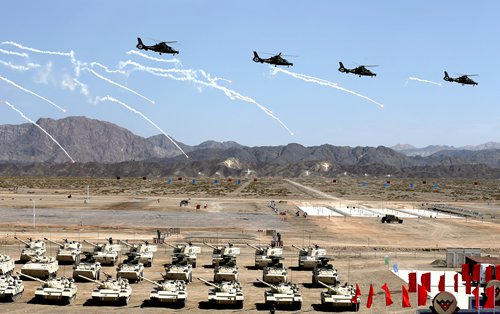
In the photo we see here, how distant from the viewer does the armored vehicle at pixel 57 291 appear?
1378 inches

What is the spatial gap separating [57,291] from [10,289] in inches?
108

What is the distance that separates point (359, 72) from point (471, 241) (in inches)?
925

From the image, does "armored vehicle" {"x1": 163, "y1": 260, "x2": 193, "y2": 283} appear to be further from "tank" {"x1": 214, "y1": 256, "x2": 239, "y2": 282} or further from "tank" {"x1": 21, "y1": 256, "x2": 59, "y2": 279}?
"tank" {"x1": 21, "y1": 256, "x2": 59, "y2": 279}

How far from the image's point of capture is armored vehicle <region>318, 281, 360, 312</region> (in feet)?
115

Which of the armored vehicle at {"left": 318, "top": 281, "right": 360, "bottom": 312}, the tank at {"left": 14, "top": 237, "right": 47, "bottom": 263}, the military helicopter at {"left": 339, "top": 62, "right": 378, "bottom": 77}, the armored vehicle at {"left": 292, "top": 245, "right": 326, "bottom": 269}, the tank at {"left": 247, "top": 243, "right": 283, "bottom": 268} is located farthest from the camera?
the military helicopter at {"left": 339, "top": 62, "right": 378, "bottom": 77}

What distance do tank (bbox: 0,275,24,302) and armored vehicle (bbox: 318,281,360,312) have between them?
687 inches

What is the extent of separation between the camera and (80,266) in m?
41.3

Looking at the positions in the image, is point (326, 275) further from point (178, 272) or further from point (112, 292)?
point (112, 292)

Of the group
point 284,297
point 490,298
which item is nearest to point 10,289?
point 284,297

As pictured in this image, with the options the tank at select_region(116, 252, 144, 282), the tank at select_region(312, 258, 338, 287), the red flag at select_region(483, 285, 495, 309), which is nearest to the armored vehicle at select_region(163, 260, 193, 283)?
the tank at select_region(116, 252, 144, 282)

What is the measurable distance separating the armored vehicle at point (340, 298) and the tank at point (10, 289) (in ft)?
57.3

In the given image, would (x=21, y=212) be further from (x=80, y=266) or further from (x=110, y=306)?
(x=110, y=306)

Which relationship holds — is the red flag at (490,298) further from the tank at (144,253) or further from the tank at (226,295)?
the tank at (144,253)

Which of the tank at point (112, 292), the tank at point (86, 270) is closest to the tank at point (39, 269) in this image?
the tank at point (86, 270)
